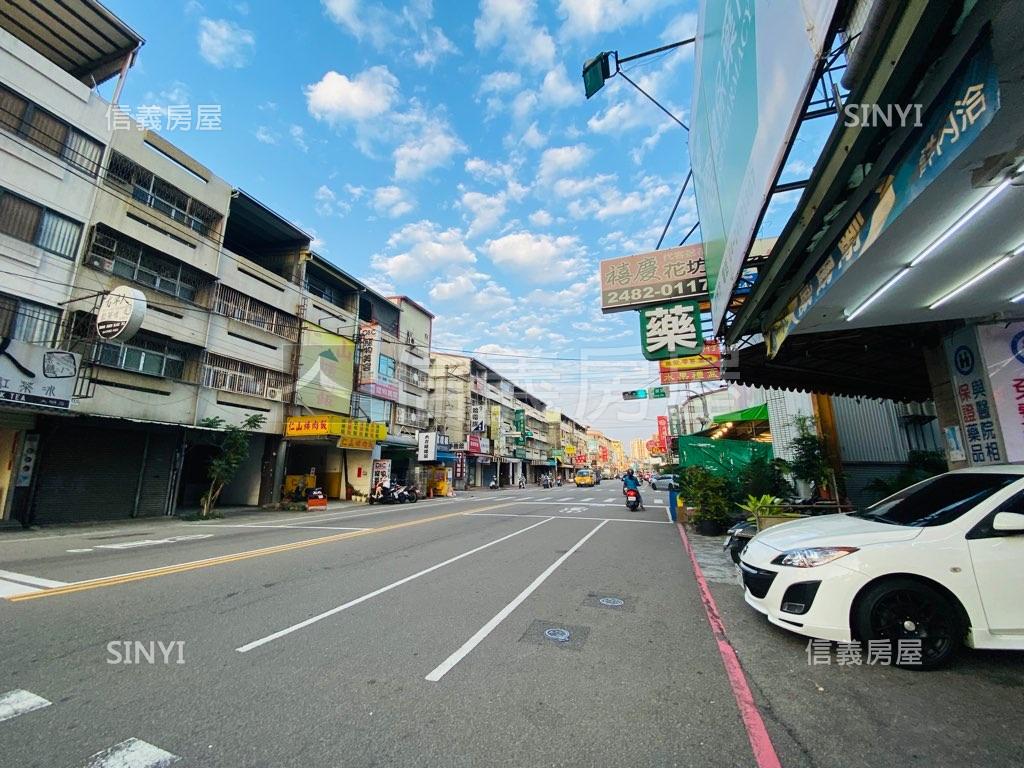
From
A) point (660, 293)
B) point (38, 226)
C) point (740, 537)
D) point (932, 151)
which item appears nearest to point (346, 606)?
point (740, 537)

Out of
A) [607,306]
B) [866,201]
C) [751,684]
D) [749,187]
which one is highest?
[607,306]

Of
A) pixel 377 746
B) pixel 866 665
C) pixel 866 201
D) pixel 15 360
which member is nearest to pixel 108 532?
pixel 15 360

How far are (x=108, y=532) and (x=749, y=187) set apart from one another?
16936 mm

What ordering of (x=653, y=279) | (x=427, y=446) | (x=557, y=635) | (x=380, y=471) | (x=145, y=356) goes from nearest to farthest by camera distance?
(x=557, y=635), (x=653, y=279), (x=145, y=356), (x=380, y=471), (x=427, y=446)

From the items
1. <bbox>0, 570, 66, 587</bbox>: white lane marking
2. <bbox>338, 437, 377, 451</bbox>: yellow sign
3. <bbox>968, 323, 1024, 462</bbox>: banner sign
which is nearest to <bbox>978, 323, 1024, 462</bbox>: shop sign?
<bbox>968, 323, 1024, 462</bbox>: banner sign

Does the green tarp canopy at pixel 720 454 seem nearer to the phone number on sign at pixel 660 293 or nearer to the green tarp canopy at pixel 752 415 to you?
the green tarp canopy at pixel 752 415

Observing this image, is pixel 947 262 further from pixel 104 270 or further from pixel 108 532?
pixel 104 270

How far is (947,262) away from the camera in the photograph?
4.19m

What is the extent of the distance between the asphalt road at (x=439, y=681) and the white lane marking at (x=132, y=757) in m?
0.01

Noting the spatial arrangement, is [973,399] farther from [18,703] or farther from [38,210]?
[38,210]

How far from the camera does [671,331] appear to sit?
356 inches

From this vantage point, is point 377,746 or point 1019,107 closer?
point 1019,107

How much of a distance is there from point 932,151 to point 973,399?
6.01 m

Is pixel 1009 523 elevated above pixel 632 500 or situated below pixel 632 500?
above
